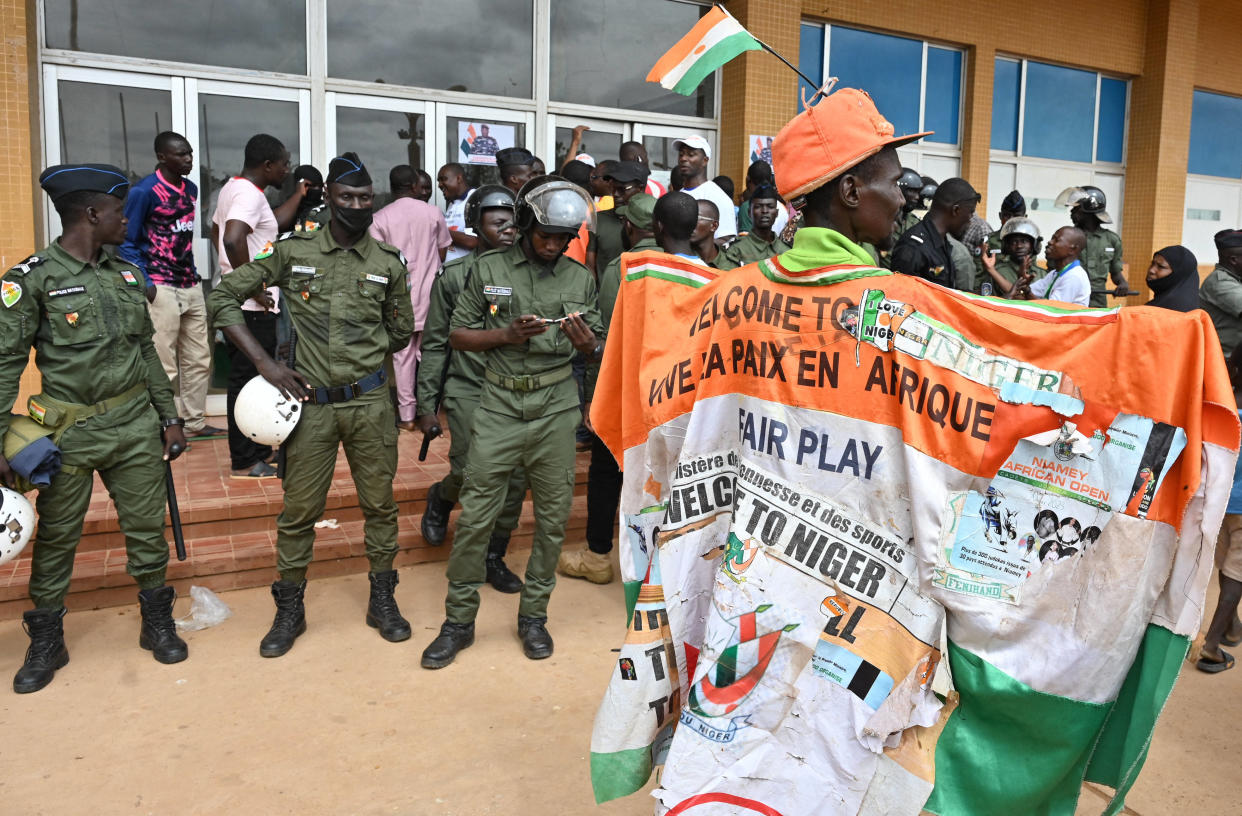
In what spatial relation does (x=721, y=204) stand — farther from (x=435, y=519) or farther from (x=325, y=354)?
(x=325, y=354)

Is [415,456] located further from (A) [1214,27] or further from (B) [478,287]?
(A) [1214,27]

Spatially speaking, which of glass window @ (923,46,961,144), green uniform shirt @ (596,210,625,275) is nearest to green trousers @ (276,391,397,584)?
green uniform shirt @ (596,210,625,275)

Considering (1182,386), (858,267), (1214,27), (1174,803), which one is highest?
(1214,27)

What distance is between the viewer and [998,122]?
12.3 metres

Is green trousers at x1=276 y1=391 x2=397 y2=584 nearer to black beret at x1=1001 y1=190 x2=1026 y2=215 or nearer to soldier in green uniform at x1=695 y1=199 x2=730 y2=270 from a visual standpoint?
soldier in green uniform at x1=695 y1=199 x2=730 y2=270

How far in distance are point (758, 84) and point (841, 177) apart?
27.2ft

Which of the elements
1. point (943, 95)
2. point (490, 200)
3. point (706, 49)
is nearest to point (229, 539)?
point (490, 200)

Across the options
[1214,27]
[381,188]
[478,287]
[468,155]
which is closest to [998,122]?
[1214,27]

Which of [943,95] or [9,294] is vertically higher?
[943,95]

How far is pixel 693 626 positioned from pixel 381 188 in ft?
22.5

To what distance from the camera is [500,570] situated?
18.4ft

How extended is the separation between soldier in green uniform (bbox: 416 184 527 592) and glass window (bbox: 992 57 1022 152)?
8.86 m

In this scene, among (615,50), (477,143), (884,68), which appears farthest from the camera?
(884,68)

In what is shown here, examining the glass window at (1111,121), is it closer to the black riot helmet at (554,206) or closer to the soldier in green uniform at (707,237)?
the soldier in green uniform at (707,237)
